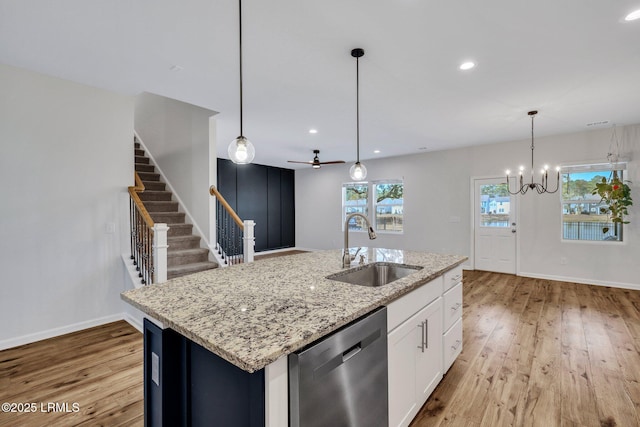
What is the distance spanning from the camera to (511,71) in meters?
2.81

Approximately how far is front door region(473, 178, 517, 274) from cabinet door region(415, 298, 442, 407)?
460 centimetres

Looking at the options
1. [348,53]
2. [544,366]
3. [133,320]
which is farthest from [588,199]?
[133,320]

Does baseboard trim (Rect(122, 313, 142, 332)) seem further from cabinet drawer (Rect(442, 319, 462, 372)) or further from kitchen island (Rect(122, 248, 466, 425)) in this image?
cabinet drawer (Rect(442, 319, 462, 372))

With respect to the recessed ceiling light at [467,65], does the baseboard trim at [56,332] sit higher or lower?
lower

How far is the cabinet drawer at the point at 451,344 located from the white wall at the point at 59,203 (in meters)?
3.48

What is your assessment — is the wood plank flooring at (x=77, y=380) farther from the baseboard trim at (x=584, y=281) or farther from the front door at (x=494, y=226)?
the baseboard trim at (x=584, y=281)

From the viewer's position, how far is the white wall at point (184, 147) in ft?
14.5

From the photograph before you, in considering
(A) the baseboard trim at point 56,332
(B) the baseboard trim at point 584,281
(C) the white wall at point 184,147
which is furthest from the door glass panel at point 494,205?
(A) the baseboard trim at point 56,332

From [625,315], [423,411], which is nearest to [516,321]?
[625,315]

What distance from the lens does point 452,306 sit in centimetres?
232

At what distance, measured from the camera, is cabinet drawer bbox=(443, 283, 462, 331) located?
221 cm

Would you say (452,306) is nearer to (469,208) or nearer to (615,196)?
(615,196)

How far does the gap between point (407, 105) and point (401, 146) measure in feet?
8.21

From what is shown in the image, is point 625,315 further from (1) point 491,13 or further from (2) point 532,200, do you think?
(1) point 491,13
